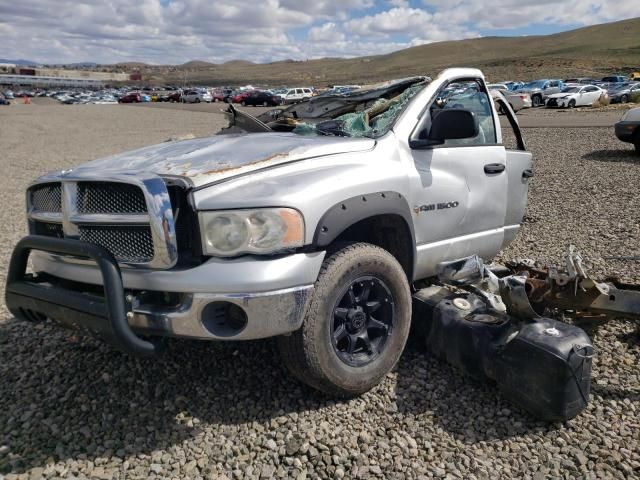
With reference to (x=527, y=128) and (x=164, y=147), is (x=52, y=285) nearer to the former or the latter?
(x=164, y=147)

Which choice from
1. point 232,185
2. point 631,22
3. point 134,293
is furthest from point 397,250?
point 631,22

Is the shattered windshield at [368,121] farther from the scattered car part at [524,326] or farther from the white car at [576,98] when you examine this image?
the white car at [576,98]

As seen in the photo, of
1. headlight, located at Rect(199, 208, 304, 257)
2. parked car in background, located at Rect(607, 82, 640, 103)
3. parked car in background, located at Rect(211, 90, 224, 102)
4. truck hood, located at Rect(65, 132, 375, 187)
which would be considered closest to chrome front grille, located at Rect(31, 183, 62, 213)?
truck hood, located at Rect(65, 132, 375, 187)

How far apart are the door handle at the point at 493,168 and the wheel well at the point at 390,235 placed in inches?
40.7

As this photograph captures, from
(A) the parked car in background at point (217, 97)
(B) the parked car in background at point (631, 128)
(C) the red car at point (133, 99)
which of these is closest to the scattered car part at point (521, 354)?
(B) the parked car in background at point (631, 128)

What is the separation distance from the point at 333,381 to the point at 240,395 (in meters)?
0.64

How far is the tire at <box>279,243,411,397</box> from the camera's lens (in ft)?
9.00

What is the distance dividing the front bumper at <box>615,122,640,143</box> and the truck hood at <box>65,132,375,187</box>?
1052 cm

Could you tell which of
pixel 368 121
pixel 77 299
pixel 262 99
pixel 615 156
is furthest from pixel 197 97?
pixel 77 299

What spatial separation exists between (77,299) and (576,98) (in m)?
35.3

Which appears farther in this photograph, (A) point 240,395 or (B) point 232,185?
(A) point 240,395

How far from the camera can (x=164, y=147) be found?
3545 millimetres

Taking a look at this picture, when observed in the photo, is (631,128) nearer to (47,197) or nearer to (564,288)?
(564,288)

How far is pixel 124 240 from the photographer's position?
2742 mm
